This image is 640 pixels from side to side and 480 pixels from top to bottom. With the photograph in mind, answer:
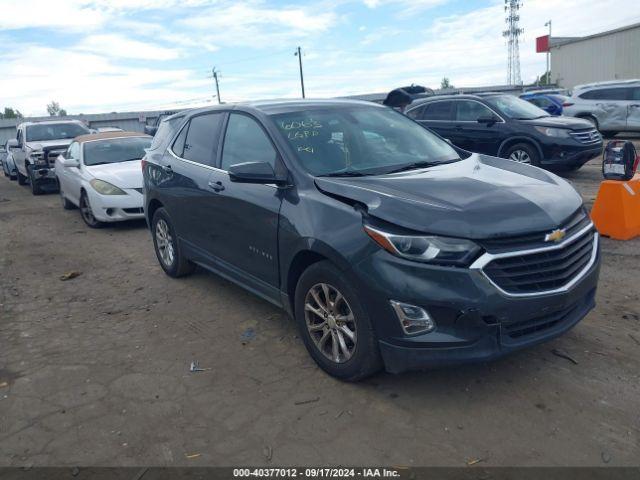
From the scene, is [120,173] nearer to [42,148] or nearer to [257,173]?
[257,173]

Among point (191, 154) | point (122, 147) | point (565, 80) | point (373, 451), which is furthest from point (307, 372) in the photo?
point (565, 80)

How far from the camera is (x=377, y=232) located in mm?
3211

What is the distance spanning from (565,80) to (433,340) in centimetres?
4694

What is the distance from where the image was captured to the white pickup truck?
13.9 meters

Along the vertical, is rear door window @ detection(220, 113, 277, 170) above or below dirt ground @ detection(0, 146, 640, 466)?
above

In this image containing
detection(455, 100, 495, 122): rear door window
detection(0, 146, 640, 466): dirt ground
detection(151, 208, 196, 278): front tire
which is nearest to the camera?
detection(0, 146, 640, 466): dirt ground

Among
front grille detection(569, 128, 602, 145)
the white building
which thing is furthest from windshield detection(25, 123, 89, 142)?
the white building

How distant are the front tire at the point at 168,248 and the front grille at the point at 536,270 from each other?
3.58 meters

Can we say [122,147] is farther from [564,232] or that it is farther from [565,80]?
[565,80]

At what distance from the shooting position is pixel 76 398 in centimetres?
371

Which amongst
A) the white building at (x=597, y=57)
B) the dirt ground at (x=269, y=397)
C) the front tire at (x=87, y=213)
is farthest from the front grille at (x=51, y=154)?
the white building at (x=597, y=57)

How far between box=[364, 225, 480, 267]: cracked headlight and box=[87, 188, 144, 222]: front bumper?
6.68 meters

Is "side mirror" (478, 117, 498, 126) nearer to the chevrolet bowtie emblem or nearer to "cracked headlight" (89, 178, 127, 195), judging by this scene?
"cracked headlight" (89, 178, 127, 195)

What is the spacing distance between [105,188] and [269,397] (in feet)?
21.4
